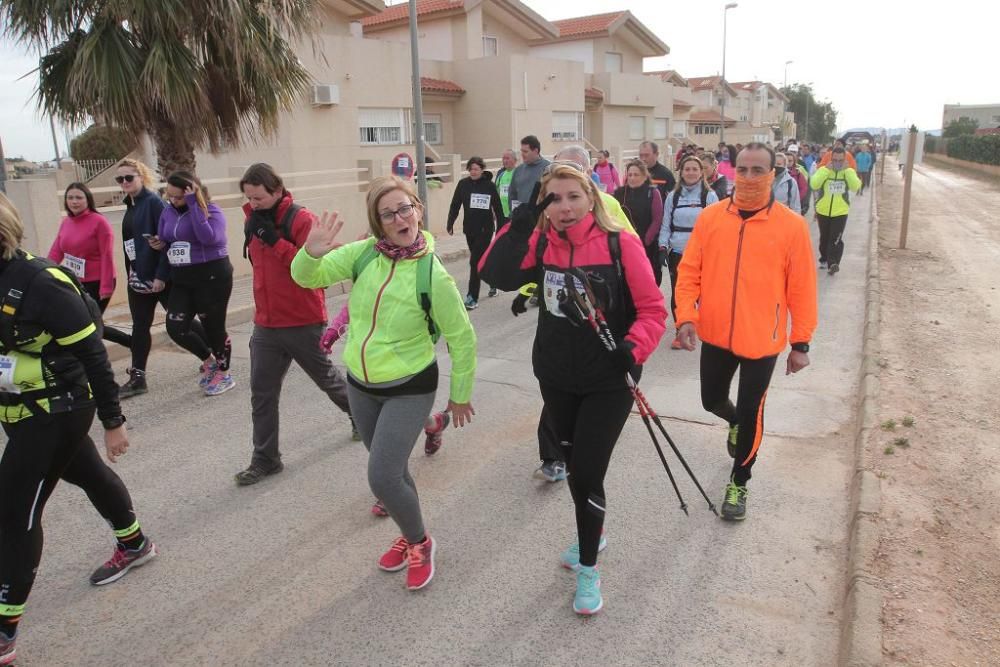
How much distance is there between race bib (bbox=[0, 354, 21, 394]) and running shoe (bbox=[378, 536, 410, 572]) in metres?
1.68

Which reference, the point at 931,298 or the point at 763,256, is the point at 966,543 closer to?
the point at 763,256

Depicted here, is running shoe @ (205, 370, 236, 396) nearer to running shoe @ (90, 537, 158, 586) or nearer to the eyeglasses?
running shoe @ (90, 537, 158, 586)

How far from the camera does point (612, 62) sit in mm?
33750

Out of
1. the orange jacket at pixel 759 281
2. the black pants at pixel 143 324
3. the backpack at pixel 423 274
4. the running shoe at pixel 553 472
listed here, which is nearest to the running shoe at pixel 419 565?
the backpack at pixel 423 274

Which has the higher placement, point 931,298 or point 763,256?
point 763,256

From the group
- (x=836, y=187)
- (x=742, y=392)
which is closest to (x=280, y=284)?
(x=742, y=392)

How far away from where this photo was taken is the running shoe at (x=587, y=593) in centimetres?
311

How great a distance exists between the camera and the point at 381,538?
12.5 ft

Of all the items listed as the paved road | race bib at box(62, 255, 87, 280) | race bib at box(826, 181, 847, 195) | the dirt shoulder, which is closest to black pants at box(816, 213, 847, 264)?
race bib at box(826, 181, 847, 195)

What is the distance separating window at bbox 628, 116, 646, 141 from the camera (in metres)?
33.7

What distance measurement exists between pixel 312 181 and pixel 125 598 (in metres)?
15.5

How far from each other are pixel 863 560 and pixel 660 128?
3545cm

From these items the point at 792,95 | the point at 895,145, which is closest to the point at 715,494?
the point at 895,145

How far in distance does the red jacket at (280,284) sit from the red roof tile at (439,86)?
1951 centimetres
